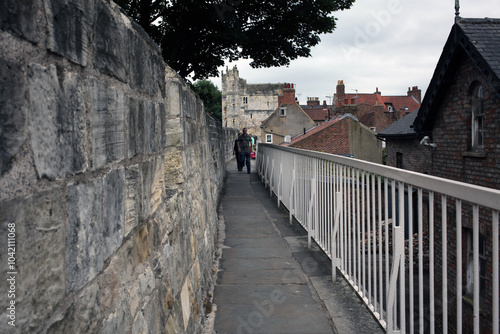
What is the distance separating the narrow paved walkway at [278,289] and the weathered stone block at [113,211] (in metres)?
2.13

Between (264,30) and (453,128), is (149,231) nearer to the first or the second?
(453,128)

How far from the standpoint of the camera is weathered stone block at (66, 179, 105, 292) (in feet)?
4.30

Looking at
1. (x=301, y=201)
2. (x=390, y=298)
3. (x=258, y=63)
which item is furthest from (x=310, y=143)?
(x=390, y=298)

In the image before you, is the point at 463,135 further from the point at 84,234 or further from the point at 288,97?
A: the point at 288,97

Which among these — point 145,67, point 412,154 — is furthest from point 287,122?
point 145,67

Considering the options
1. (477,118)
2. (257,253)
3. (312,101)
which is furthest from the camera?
(312,101)

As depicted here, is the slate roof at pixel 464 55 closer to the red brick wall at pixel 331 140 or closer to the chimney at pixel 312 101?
the red brick wall at pixel 331 140

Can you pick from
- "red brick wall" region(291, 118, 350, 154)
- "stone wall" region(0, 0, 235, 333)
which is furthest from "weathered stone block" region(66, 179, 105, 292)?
"red brick wall" region(291, 118, 350, 154)

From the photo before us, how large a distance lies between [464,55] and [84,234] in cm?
1442

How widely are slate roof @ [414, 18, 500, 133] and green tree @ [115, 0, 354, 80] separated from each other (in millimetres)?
5179

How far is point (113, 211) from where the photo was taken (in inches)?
67.4

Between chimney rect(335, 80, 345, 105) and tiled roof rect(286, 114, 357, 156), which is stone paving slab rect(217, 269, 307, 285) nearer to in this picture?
tiled roof rect(286, 114, 357, 156)

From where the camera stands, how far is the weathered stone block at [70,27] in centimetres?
121

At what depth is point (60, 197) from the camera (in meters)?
1.24
